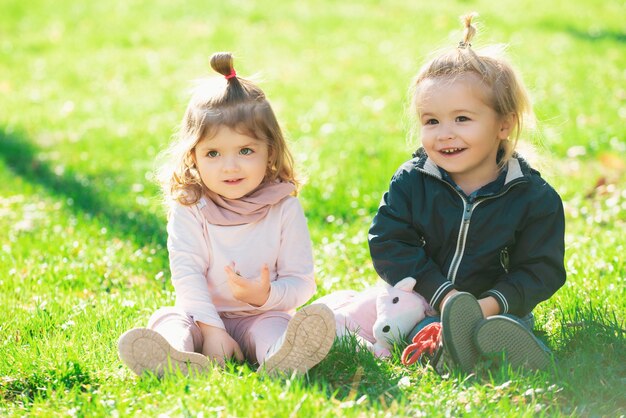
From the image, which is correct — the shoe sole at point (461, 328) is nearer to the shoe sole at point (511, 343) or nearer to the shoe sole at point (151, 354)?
the shoe sole at point (511, 343)

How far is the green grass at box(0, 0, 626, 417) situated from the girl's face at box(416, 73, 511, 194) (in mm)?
332

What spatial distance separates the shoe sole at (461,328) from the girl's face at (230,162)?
3.35 feet

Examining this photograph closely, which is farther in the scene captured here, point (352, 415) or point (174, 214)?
point (174, 214)

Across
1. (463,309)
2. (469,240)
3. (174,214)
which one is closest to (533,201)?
(469,240)

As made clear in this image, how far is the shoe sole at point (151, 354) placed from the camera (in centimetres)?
305

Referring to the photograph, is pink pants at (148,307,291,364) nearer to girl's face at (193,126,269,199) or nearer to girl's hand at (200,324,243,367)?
girl's hand at (200,324,243,367)

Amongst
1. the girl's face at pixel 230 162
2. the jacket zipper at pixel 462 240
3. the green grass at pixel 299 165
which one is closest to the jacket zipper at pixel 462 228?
the jacket zipper at pixel 462 240

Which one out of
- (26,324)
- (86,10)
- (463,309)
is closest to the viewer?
Answer: (463,309)

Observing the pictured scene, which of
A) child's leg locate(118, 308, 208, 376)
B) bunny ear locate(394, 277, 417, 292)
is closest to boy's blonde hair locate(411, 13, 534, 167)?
bunny ear locate(394, 277, 417, 292)

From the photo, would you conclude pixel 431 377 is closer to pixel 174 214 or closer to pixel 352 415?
pixel 352 415

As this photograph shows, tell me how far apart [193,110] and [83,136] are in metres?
4.27

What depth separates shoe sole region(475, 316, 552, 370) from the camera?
304 centimetres

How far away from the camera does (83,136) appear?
7.49 m

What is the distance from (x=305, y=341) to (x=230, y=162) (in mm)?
832
